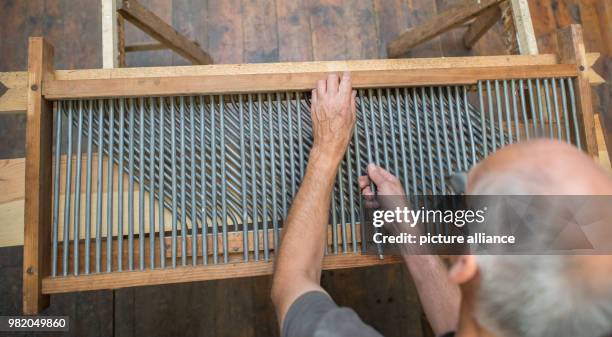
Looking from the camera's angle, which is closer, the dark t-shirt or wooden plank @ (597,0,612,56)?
the dark t-shirt

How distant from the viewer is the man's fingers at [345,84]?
1534 mm

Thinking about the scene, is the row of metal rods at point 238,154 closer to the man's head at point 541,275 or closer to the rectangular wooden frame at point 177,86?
the rectangular wooden frame at point 177,86

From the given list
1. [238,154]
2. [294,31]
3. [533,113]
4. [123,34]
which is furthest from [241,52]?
[533,113]

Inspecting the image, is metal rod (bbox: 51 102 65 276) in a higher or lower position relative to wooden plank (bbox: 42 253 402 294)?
higher

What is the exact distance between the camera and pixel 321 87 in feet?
5.02

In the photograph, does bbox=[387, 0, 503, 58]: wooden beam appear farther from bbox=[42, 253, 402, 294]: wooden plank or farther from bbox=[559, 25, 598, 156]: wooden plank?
bbox=[42, 253, 402, 294]: wooden plank

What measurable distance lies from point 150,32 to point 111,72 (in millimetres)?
822

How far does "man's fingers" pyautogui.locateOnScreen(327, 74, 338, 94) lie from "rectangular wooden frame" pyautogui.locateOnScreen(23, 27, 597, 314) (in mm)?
42

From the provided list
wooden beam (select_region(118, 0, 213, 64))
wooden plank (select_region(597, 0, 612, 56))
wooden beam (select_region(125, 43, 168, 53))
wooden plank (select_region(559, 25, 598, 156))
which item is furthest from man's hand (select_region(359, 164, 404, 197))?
wooden plank (select_region(597, 0, 612, 56))

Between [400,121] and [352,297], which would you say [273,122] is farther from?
[352,297]

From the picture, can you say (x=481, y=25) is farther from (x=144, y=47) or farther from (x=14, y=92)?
(x=14, y=92)

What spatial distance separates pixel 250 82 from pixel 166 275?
30.7 inches

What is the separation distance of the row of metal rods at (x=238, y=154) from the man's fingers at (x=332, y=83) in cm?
14

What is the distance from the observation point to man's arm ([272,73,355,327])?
129 cm
